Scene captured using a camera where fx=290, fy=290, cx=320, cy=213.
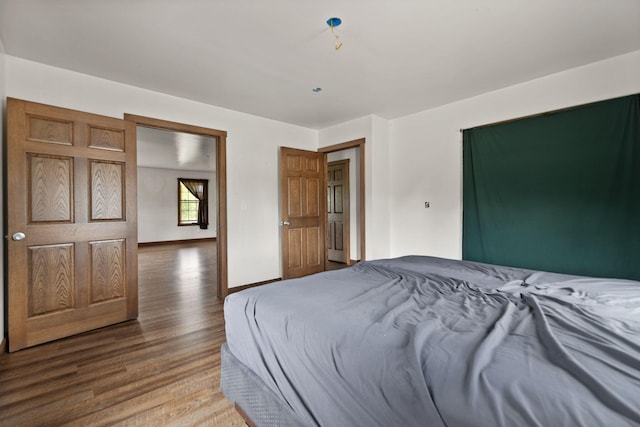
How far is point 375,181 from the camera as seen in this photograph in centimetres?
425

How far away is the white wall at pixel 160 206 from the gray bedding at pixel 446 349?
8.70m

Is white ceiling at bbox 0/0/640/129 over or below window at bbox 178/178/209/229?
over

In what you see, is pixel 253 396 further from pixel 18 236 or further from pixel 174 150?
pixel 174 150

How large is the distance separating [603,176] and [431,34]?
210 cm

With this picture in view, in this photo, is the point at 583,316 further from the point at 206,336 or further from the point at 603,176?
the point at 206,336

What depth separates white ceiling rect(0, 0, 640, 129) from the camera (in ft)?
6.56

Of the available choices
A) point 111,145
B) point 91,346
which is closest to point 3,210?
point 111,145

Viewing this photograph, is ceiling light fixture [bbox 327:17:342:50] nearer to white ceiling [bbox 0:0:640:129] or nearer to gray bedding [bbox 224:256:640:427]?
white ceiling [bbox 0:0:640:129]

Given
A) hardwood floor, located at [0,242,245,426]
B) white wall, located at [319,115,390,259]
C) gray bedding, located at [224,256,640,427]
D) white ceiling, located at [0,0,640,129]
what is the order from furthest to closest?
white wall, located at [319,115,390,259] → white ceiling, located at [0,0,640,129] → hardwood floor, located at [0,242,245,426] → gray bedding, located at [224,256,640,427]

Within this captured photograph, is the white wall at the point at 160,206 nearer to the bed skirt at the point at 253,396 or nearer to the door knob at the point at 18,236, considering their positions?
the door knob at the point at 18,236

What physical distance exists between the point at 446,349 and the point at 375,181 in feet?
11.3

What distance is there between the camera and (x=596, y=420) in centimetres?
65

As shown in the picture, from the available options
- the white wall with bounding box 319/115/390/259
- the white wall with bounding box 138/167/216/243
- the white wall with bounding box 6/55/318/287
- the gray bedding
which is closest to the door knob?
the white wall with bounding box 6/55/318/287

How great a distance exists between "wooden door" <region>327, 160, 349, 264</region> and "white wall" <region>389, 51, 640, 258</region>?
5.26 feet
